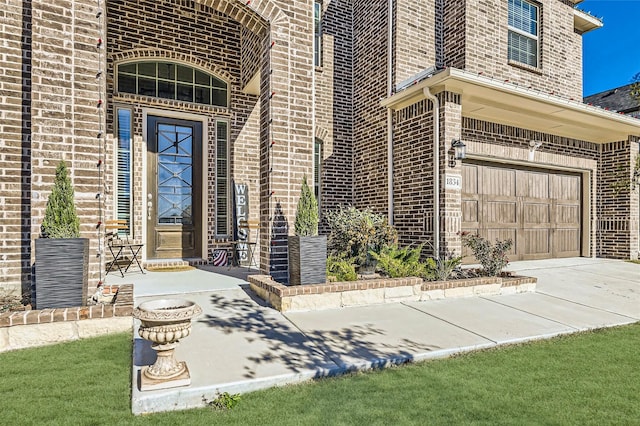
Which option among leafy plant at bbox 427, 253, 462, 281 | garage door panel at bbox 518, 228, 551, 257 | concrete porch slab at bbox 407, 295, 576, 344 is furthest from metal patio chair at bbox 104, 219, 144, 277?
garage door panel at bbox 518, 228, 551, 257

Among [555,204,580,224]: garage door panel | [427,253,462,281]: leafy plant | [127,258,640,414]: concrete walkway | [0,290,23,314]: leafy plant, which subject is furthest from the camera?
[555,204,580,224]: garage door panel

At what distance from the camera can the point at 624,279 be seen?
6957 millimetres

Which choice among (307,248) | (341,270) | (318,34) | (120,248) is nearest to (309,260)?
(307,248)

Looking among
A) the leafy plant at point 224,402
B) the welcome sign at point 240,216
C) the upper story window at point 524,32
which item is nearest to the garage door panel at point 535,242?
the upper story window at point 524,32

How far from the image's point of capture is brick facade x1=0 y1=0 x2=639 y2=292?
157 inches

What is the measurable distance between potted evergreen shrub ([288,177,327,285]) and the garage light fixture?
3.14 metres

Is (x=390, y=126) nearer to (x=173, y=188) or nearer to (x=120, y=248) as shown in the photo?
(x=173, y=188)

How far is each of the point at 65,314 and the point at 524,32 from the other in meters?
10.4

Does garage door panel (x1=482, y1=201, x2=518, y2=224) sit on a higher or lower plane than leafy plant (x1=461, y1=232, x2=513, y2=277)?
higher

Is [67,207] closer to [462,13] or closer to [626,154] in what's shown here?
[462,13]

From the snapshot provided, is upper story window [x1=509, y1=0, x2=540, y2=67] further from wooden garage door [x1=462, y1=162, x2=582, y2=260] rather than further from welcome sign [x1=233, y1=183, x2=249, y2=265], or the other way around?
welcome sign [x1=233, y1=183, x2=249, y2=265]

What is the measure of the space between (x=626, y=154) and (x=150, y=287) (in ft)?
36.4

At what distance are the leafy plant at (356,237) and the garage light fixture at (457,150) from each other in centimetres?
180

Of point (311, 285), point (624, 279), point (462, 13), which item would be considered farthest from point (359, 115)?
point (624, 279)
